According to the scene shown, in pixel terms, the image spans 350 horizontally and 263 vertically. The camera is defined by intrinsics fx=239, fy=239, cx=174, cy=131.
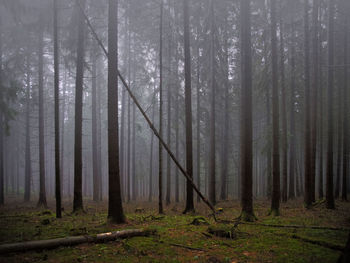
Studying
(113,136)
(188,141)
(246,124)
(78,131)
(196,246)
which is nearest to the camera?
(196,246)

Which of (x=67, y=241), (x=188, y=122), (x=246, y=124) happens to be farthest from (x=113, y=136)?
(x=246, y=124)

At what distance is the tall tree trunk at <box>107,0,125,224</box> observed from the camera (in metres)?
7.93

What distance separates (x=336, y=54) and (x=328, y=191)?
10.7 m

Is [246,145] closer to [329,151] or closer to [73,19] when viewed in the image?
[329,151]

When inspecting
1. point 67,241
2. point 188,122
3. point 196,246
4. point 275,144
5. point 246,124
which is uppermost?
point 188,122

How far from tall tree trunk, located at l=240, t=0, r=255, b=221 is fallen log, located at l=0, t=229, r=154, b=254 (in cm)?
402

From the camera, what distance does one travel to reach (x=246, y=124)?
29.5 feet

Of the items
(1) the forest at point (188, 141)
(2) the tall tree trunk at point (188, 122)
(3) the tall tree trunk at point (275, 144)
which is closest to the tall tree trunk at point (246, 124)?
(1) the forest at point (188, 141)

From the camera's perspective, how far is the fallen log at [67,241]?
4.98 meters

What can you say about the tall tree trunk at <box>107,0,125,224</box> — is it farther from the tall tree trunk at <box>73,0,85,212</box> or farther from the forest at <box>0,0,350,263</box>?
the tall tree trunk at <box>73,0,85,212</box>

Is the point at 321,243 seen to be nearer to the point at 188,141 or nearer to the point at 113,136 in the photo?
the point at 113,136

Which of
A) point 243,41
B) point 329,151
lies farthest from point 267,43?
point 329,151

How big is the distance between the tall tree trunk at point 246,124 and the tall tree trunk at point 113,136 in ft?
15.0

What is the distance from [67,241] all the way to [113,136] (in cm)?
353
